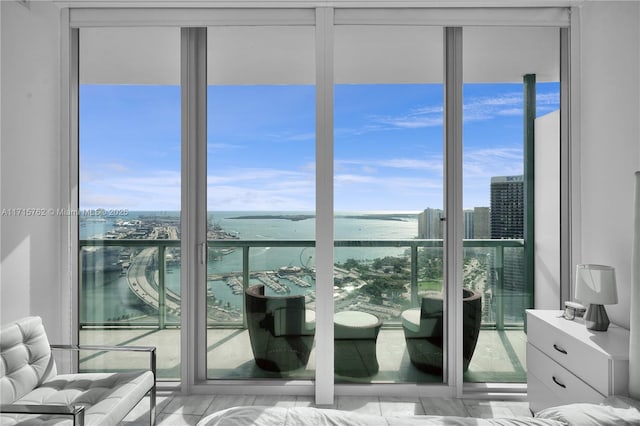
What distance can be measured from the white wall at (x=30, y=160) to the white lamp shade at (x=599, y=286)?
345cm

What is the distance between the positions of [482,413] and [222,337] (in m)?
1.94

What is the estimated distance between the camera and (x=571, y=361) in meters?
1.96

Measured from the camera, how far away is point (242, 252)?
9.24 ft

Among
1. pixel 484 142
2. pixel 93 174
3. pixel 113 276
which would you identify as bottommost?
pixel 113 276

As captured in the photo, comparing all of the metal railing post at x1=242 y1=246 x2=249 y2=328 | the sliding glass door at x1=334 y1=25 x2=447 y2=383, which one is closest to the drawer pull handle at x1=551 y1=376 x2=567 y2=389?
the sliding glass door at x1=334 y1=25 x2=447 y2=383

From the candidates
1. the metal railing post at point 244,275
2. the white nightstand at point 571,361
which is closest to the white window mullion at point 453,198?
the white nightstand at point 571,361

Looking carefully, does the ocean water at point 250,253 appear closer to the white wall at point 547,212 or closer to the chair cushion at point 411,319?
the chair cushion at point 411,319

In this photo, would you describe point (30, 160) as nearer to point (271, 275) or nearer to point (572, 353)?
point (271, 275)

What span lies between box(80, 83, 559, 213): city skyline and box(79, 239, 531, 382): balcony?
13.7 inches

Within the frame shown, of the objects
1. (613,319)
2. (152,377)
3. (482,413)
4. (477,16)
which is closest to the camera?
(152,377)

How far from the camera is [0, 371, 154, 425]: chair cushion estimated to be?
1.69 meters

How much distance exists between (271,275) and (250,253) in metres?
0.24

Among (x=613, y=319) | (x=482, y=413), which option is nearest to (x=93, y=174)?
(x=482, y=413)

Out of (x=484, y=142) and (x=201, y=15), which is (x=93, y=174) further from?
(x=484, y=142)
